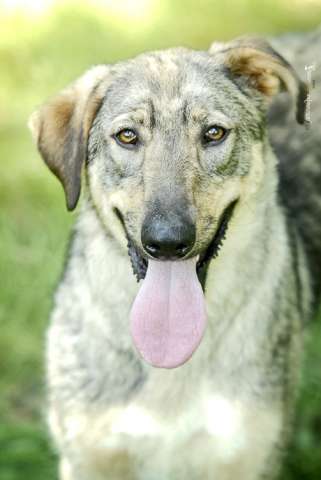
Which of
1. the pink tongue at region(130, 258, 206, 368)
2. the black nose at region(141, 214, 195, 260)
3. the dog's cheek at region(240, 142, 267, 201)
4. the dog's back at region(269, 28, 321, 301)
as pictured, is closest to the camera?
the black nose at region(141, 214, 195, 260)

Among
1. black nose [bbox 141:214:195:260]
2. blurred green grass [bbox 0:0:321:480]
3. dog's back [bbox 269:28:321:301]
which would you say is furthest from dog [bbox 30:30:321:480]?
blurred green grass [bbox 0:0:321:480]

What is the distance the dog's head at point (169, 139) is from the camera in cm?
372

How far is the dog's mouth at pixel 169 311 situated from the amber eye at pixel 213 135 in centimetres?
35

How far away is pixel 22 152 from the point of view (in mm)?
7426

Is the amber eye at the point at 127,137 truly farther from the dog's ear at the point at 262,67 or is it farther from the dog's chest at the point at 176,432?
the dog's chest at the point at 176,432

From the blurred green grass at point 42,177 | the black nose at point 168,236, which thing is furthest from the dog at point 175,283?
the blurred green grass at point 42,177

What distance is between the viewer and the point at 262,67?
4.16 m

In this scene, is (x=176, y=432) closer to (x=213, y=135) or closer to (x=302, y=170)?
(x=213, y=135)

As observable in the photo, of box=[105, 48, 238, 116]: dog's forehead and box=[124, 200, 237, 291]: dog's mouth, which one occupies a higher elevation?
box=[105, 48, 238, 116]: dog's forehead

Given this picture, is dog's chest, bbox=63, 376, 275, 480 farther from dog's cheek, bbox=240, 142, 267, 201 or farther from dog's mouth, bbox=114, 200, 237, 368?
dog's cheek, bbox=240, 142, 267, 201

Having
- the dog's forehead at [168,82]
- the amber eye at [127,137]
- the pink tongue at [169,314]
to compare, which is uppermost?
the dog's forehead at [168,82]

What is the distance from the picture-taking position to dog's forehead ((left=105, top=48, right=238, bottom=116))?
3.93 meters

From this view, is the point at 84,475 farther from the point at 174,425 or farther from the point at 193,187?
the point at 193,187

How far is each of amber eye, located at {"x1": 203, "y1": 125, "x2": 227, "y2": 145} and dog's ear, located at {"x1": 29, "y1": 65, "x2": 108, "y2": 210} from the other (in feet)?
1.84
